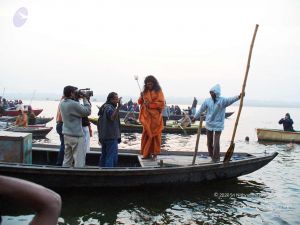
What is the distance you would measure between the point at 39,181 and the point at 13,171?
53 cm

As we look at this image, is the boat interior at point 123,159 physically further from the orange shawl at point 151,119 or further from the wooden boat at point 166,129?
the wooden boat at point 166,129

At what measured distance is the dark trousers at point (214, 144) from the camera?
8109 millimetres

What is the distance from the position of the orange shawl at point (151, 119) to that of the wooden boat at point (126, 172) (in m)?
0.33

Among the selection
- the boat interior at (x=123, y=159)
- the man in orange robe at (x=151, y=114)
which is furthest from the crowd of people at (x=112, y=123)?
the boat interior at (x=123, y=159)

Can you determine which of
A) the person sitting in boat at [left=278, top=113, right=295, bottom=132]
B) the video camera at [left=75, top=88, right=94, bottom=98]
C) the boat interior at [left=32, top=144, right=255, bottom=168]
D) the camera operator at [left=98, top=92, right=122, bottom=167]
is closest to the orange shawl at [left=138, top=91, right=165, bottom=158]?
the boat interior at [left=32, top=144, right=255, bottom=168]

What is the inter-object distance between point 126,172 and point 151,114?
6.12 feet

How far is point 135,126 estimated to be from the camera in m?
21.2

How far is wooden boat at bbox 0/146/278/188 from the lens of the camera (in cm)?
645

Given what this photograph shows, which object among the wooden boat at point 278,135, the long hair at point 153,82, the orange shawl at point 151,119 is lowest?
the wooden boat at point 278,135

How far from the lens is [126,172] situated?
679cm
